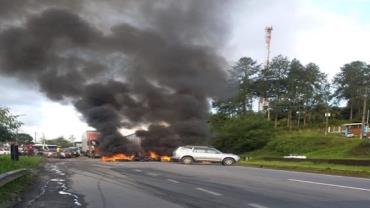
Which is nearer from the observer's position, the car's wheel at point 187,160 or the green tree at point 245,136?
the car's wheel at point 187,160

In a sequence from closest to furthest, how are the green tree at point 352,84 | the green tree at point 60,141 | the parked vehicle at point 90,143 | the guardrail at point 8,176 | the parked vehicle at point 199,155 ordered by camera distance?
the guardrail at point 8,176
the parked vehicle at point 199,155
the parked vehicle at point 90,143
the green tree at point 352,84
the green tree at point 60,141

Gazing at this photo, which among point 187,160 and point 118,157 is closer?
point 187,160

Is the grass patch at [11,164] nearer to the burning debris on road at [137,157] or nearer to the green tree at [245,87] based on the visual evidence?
the burning debris on road at [137,157]

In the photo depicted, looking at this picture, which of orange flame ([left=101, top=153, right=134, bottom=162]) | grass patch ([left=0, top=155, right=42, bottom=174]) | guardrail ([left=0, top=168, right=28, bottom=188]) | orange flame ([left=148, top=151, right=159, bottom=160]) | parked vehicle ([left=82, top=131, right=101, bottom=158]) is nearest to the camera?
guardrail ([left=0, top=168, right=28, bottom=188])

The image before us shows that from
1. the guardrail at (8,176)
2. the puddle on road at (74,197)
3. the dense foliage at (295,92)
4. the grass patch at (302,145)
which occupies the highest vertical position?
Result: the dense foliage at (295,92)

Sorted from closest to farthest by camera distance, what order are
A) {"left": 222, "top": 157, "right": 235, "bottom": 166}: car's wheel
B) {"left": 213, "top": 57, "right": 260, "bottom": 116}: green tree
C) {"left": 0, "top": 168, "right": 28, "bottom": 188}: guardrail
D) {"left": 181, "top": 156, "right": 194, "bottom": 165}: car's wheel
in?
{"left": 0, "top": 168, "right": 28, "bottom": 188}: guardrail, {"left": 222, "top": 157, "right": 235, "bottom": 166}: car's wheel, {"left": 181, "top": 156, "right": 194, "bottom": 165}: car's wheel, {"left": 213, "top": 57, "right": 260, "bottom": 116}: green tree

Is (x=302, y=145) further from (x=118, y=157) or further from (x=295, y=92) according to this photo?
(x=295, y=92)

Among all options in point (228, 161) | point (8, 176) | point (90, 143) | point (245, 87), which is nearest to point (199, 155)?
point (228, 161)

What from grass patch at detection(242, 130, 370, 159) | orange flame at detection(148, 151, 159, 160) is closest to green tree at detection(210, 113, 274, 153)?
grass patch at detection(242, 130, 370, 159)

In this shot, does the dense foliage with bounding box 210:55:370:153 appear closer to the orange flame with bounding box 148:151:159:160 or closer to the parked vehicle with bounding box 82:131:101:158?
the parked vehicle with bounding box 82:131:101:158

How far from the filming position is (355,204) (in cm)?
1302

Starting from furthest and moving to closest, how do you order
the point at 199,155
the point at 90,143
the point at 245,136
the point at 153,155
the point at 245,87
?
the point at 245,87
the point at 245,136
the point at 90,143
the point at 153,155
the point at 199,155

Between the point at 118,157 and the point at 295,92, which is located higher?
the point at 295,92

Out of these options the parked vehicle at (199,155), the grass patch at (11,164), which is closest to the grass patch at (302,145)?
the parked vehicle at (199,155)
